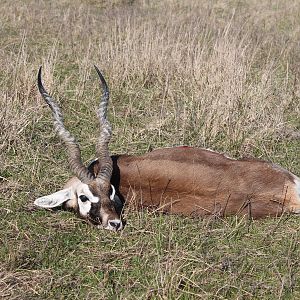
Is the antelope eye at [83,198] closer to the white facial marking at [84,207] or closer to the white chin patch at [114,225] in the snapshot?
the white facial marking at [84,207]

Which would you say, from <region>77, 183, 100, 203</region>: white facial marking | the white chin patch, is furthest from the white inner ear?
the white chin patch

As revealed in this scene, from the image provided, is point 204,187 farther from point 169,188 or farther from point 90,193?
point 90,193

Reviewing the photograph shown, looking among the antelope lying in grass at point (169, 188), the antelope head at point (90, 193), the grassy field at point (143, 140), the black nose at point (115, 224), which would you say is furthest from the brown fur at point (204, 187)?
the black nose at point (115, 224)

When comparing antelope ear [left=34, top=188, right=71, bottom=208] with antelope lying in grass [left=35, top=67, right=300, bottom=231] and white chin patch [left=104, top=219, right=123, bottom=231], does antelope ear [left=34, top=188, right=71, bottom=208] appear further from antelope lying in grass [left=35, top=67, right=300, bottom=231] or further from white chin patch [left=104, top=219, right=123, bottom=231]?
white chin patch [left=104, top=219, right=123, bottom=231]

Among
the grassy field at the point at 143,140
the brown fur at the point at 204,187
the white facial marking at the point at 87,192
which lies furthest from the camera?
the brown fur at the point at 204,187

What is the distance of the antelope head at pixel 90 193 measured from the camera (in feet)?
13.6

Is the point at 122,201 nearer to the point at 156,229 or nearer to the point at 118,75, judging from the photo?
the point at 156,229

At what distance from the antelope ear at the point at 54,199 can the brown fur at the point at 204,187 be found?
356 millimetres

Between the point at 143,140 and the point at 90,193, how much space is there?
1.88 metres

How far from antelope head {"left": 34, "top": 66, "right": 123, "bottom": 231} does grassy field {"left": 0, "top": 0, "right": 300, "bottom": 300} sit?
0.34 ft

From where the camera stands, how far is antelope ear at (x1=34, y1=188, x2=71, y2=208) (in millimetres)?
4406

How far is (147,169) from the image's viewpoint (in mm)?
4574

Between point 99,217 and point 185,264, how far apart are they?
875 millimetres

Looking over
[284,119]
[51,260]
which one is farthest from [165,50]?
[51,260]
